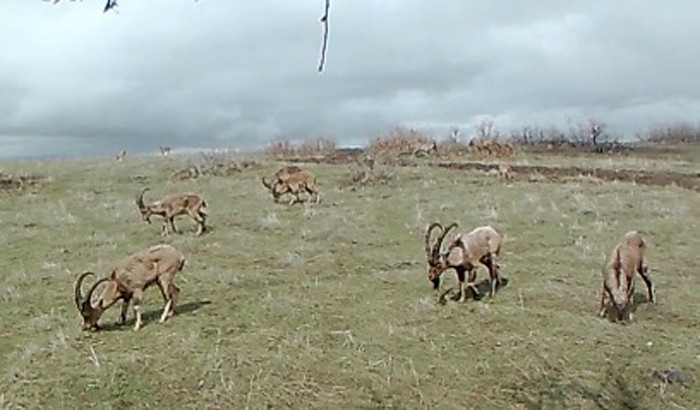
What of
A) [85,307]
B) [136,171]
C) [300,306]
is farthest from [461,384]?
[136,171]

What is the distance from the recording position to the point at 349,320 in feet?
38.9

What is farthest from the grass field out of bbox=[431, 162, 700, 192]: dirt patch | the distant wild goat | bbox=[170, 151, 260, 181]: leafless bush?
the distant wild goat

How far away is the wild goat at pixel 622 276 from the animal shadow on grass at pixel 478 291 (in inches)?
70.8

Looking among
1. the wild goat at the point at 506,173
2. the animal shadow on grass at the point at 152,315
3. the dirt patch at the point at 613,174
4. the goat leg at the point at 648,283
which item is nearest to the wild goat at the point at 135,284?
the animal shadow on grass at the point at 152,315

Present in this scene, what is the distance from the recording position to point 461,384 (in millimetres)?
9633

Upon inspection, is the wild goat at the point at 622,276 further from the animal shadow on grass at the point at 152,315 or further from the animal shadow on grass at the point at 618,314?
the animal shadow on grass at the point at 152,315

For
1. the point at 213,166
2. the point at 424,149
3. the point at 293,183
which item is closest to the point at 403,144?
the point at 424,149

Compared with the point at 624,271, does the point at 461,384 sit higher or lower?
lower

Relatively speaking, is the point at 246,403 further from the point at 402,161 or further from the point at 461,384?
the point at 402,161

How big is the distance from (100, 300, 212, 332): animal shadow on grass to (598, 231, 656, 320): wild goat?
5.88 meters

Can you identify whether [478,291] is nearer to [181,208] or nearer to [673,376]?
[673,376]

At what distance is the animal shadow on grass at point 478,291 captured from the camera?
13.1m

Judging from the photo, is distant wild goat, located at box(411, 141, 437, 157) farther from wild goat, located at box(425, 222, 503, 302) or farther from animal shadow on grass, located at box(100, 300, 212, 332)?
animal shadow on grass, located at box(100, 300, 212, 332)

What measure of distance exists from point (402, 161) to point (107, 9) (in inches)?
1313
